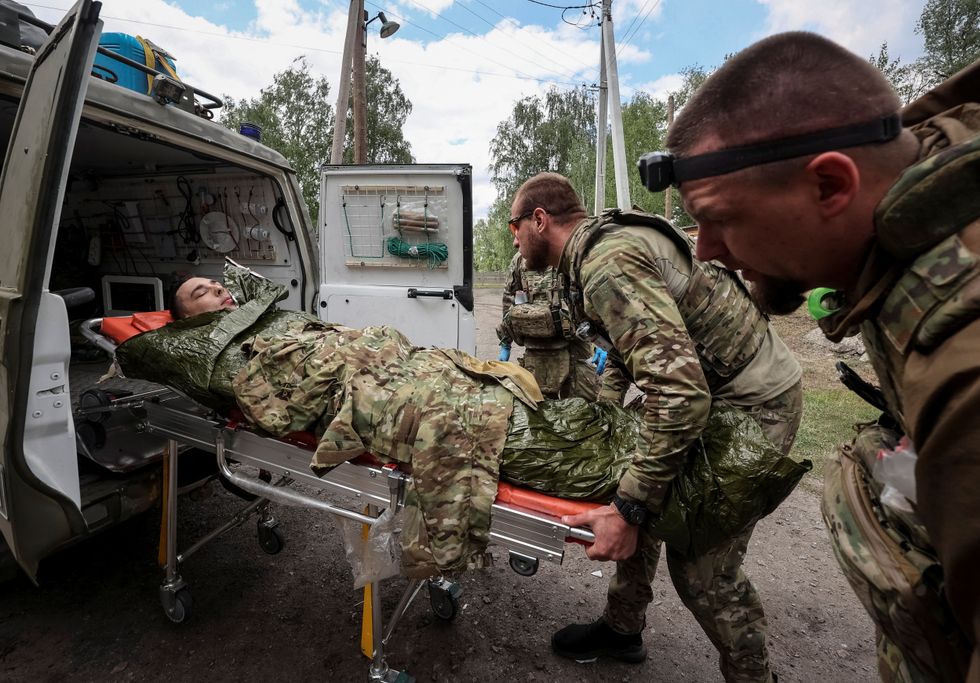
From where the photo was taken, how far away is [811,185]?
0.78m

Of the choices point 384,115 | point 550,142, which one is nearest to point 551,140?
point 550,142

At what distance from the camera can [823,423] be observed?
15.5 feet

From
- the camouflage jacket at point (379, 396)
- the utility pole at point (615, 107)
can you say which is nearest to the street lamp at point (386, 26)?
the utility pole at point (615, 107)

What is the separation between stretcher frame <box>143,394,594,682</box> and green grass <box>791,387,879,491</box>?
3007mm

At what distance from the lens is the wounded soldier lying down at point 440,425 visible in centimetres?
147

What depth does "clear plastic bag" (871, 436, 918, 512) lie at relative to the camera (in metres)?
0.82

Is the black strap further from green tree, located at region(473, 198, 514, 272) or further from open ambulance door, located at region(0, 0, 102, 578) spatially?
green tree, located at region(473, 198, 514, 272)

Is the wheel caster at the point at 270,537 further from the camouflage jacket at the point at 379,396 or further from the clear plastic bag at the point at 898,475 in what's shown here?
the clear plastic bag at the point at 898,475

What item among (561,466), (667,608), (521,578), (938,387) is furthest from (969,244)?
(521,578)

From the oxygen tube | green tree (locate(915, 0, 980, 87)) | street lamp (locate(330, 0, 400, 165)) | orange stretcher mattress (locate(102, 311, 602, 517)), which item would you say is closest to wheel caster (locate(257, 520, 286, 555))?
orange stretcher mattress (locate(102, 311, 602, 517))

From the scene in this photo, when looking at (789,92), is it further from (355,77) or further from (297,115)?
(297,115)

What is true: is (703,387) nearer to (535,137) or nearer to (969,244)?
(969,244)

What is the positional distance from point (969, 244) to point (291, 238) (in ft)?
13.1

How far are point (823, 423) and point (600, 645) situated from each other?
380cm
